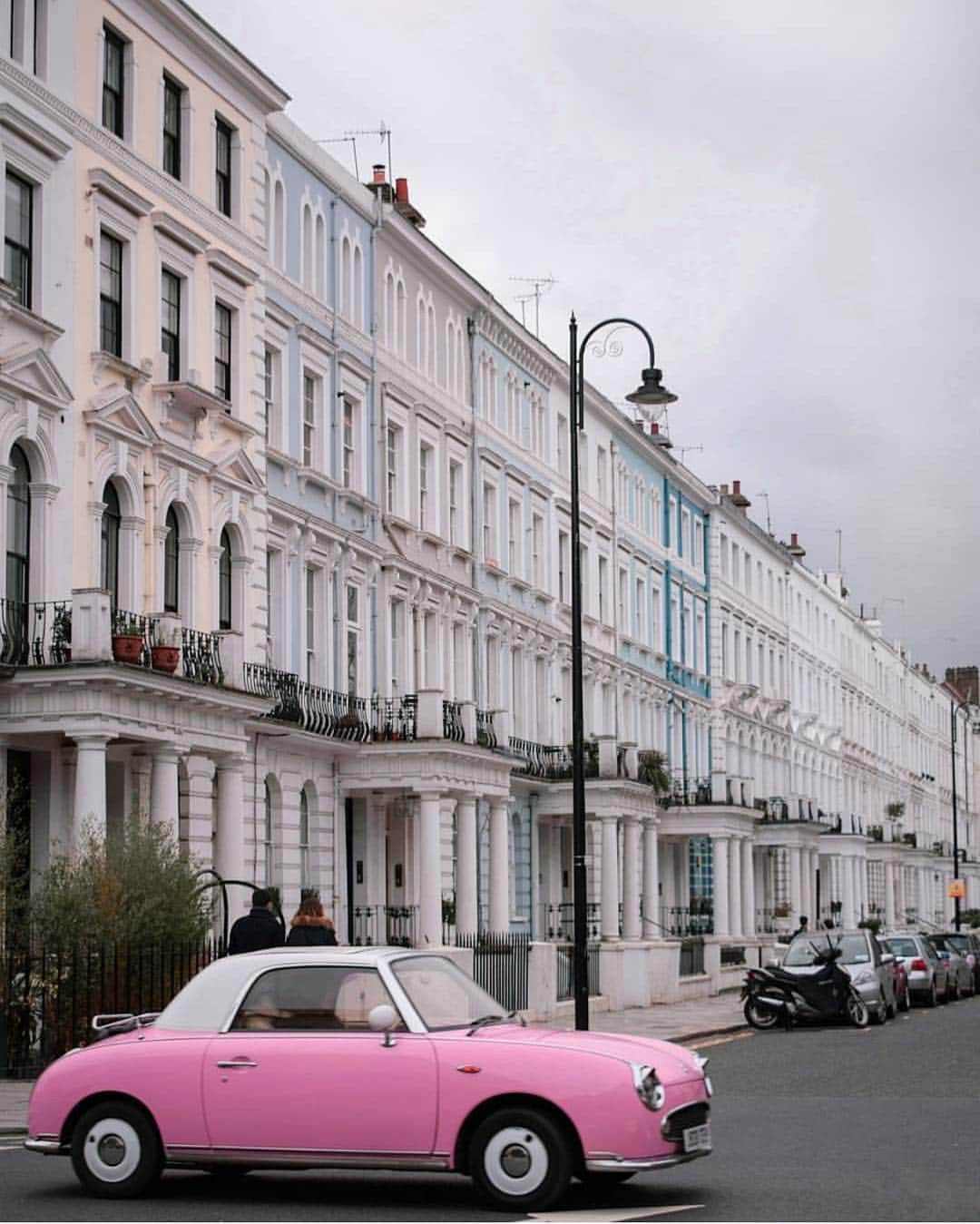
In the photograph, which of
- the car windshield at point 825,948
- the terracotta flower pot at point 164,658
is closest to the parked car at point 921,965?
the car windshield at point 825,948

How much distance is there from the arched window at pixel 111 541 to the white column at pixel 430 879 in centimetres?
896

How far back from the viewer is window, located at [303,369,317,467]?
1364 inches

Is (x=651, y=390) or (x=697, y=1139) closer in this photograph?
(x=697, y=1139)

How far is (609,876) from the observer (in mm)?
45656

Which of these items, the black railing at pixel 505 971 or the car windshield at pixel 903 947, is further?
the car windshield at pixel 903 947

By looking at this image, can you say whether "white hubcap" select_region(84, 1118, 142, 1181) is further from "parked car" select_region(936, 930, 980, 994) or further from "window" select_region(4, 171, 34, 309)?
"parked car" select_region(936, 930, 980, 994)

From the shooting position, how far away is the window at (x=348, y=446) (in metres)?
36.2

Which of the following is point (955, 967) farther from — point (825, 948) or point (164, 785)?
point (164, 785)

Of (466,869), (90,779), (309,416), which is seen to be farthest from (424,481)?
(90,779)

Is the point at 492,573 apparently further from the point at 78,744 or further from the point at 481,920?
the point at 78,744

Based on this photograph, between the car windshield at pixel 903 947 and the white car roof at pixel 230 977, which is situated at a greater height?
the white car roof at pixel 230 977

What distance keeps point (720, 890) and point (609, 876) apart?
12.0 m

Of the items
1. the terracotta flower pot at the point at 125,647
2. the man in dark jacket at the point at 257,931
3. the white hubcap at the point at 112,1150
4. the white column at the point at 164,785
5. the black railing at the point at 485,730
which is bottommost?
the white hubcap at the point at 112,1150

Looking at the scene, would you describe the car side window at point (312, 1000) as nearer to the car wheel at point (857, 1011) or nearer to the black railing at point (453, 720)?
the car wheel at point (857, 1011)
